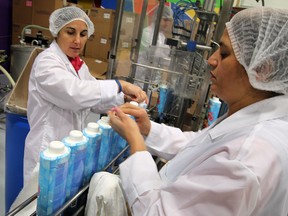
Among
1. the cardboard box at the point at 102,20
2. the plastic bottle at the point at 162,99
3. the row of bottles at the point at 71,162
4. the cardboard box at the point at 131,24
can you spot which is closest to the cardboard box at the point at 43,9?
the cardboard box at the point at 102,20

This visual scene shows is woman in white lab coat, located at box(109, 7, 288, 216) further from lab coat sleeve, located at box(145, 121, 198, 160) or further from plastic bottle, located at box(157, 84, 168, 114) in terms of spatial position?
plastic bottle, located at box(157, 84, 168, 114)

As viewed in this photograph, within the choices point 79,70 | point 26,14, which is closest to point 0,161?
point 79,70

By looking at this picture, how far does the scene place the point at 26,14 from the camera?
13.6ft

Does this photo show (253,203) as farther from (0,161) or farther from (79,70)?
(0,161)

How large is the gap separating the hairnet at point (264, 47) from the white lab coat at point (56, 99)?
77 centimetres

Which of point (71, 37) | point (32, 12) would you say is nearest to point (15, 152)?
point (71, 37)

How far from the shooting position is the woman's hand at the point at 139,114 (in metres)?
1.07

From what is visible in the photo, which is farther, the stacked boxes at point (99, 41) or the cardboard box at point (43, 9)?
the stacked boxes at point (99, 41)

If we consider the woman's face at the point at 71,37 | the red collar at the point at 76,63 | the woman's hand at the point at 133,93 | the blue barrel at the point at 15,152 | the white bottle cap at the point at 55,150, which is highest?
the woman's face at the point at 71,37

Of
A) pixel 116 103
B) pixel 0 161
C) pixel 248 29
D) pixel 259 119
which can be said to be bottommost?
pixel 0 161

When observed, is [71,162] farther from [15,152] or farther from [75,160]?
[15,152]

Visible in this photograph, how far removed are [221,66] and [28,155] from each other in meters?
1.22

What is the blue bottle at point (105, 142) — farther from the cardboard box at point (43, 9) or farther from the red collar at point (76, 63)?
the cardboard box at point (43, 9)

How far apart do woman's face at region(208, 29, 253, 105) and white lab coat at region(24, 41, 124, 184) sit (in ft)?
2.23
